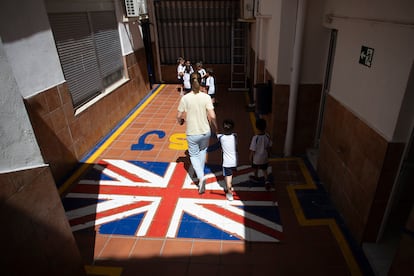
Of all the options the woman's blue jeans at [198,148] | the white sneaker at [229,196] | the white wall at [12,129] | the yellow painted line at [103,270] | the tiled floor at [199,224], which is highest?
the white wall at [12,129]

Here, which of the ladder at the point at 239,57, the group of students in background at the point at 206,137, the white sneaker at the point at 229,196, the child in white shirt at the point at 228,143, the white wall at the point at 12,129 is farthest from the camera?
the ladder at the point at 239,57

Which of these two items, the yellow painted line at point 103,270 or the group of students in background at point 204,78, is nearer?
the yellow painted line at point 103,270

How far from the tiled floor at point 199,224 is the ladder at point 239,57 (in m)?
5.91

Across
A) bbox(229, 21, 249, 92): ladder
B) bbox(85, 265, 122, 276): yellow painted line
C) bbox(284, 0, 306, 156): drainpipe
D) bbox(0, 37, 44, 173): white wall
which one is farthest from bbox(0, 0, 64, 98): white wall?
bbox(229, 21, 249, 92): ladder

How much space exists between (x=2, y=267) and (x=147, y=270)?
194cm

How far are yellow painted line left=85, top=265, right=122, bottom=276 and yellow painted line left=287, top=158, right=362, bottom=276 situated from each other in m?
2.82

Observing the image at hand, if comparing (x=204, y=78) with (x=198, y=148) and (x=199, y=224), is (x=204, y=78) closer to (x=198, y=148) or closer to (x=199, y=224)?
(x=198, y=148)

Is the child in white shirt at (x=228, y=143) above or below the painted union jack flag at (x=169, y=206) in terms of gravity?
above

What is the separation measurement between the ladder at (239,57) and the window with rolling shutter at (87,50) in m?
4.97

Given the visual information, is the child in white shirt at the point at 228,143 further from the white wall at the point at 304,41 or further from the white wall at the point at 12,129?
the white wall at the point at 12,129

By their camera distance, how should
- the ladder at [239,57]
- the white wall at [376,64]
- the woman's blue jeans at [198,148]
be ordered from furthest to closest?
the ladder at [239,57] → the woman's blue jeans at [198,148] → the white wall at [376,64]

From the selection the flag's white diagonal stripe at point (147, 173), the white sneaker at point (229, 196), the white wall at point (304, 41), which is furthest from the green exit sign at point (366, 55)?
the flag's white diagonal stripe at point (147, 173)

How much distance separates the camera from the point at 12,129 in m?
2.23

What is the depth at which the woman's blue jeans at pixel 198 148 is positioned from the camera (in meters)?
4.89
